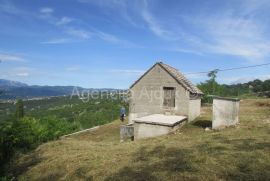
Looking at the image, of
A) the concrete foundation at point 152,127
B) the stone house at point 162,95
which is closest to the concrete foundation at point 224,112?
the concrete foundation at point 152,127

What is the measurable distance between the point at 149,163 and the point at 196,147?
294cm

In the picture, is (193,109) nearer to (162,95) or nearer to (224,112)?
(162,95)

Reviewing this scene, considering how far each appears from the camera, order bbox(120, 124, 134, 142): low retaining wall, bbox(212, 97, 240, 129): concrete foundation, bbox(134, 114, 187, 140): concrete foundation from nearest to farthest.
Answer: bbox(212, 97, 240, 129): concrete foundation < bbox(134, 114, 187, 140): concrete foundation < bbox(120, 124, 134, 142): low retaining wall

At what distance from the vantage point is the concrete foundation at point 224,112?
1925 cm

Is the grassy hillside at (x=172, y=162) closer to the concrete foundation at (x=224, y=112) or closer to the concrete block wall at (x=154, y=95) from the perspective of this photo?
the concrete foundation at (x=224, y=112)

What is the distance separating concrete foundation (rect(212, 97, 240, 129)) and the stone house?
15.9ft

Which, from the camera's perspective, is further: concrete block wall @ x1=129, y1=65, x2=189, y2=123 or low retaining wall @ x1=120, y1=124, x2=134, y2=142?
concrete block wall @ x1=129, y1=65, x2=189, y2=123

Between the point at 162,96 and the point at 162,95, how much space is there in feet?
0.30

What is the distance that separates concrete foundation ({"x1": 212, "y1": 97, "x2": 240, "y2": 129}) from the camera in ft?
63.2

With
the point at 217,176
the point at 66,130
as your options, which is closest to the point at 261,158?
the point at 217,176

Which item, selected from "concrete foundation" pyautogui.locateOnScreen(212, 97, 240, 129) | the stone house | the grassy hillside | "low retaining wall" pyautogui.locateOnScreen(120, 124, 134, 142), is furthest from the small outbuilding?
the grassy hillside

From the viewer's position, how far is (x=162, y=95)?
25578mm

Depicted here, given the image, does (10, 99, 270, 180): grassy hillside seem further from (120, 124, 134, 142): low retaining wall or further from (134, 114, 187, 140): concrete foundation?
(120, 124, 134, 142): low retaining wall

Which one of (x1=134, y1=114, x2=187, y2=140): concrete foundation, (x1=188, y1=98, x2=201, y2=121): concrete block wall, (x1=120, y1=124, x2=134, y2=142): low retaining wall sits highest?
(x1=188, y1=98, x2=201, y2=121): concrete block wall
